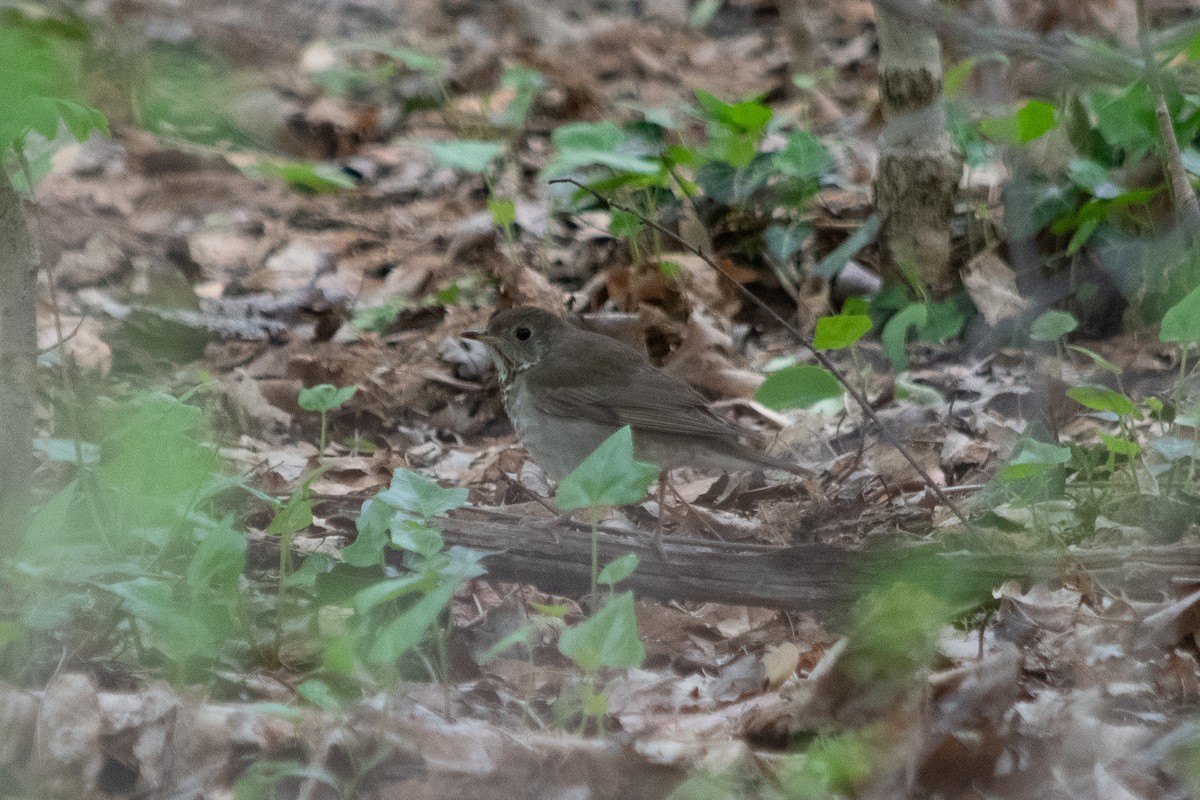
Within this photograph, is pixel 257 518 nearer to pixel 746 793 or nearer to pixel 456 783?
pixel 456 783

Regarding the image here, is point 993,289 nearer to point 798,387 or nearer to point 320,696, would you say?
point 798,387

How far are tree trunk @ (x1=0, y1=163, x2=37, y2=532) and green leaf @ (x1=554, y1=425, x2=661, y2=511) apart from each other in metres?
1.47

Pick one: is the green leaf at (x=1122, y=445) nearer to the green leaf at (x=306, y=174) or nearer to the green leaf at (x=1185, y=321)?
the green leaf at (x=1185, y=321)

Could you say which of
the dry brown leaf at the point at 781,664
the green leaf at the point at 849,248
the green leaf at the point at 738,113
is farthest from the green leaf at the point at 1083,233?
the dry brown leaf at the point at 781,664

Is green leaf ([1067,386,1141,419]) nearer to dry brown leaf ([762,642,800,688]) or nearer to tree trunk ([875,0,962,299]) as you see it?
dry brown leaf ([762,642,800,688])

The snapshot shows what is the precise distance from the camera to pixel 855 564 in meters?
3.47

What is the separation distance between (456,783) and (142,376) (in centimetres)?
380

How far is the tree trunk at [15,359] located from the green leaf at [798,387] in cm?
201

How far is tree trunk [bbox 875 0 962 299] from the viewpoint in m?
5.86

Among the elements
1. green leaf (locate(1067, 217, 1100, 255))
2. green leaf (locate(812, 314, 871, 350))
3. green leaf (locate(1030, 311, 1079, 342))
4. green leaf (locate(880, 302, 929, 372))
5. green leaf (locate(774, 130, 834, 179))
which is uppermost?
green leaf (locate(812, 314, 871, 350))

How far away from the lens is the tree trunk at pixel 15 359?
3.31 m

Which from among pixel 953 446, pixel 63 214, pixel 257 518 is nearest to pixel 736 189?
pixel 953 446

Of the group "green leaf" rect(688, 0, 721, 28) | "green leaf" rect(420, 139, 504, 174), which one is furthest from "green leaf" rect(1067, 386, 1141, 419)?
"green leaf" rect(688, 0, 721, 28)

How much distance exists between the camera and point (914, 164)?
6.09m
